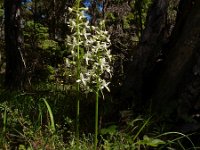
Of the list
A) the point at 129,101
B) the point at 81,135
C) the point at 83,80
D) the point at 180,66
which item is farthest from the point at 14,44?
the point at 83,80

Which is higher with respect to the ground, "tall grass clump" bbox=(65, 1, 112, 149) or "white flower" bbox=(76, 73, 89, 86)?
"tall grass clump" bbox=(65, 1, 112, 149)

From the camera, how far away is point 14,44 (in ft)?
34.8

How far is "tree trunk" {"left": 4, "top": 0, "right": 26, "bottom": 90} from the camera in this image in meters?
10.6

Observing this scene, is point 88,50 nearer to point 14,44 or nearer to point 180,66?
point 180,66

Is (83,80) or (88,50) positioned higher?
(88,50)

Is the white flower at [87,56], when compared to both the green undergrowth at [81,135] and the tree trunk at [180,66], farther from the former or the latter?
the tree trunk at [180,66]

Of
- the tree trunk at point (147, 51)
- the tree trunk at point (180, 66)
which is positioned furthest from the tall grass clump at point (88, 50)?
the tree trunk at point (147, 51)

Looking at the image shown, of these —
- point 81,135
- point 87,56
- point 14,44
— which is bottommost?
point 81,135

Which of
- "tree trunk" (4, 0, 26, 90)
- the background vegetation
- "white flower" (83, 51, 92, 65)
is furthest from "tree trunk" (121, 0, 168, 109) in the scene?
"tree trunk" (4, 0, 26, 90)

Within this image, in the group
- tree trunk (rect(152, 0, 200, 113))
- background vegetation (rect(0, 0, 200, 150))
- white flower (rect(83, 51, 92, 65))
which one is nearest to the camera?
white flower (rect(83, 51, 92, 65))

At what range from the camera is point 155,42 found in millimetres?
5254

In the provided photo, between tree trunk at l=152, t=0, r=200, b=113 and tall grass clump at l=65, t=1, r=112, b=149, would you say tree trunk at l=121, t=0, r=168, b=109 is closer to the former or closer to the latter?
tree trunk at l=152, t=0, r=200, b=113

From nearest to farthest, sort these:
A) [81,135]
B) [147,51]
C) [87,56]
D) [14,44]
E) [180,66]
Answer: [87,56]
[81,135]
[180,66]
[147,51]
[14,44]

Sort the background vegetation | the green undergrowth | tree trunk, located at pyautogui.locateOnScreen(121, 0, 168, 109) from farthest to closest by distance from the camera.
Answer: tree trunk, located at pyautogui.locateOnScreen(121, 0, 168, 109), the green undergrowth, the background vegetation
